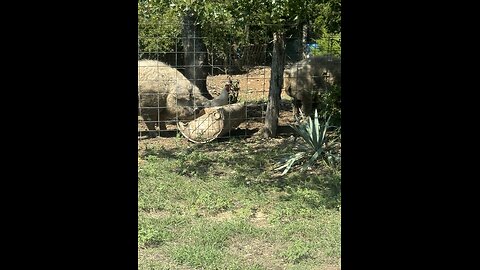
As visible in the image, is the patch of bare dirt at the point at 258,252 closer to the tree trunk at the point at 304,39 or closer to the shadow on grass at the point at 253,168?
the shadow on grass at the point at 253,168

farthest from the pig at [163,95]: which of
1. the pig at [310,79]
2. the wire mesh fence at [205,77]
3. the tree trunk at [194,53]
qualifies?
the pig at [310,79]

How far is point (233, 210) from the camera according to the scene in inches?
221

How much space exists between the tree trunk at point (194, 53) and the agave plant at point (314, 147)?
6.29 feet

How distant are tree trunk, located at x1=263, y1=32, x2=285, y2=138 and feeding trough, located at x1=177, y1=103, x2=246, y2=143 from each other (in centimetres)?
49

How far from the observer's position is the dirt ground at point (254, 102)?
8.59m

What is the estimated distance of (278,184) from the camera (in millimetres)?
6551

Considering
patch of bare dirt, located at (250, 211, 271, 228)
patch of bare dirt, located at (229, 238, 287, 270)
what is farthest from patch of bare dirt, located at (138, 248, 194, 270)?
patch of bare dirt, located at (250, 211, 271, 228)

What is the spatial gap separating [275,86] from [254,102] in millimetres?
1057

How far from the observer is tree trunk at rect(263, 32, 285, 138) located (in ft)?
26.2

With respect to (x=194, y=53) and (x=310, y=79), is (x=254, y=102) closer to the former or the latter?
(x=310, y=79)
